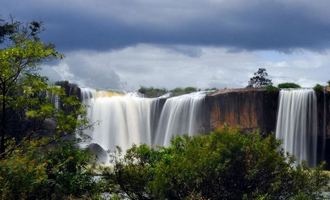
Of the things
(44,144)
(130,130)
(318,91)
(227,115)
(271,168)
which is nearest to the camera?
(271,168)

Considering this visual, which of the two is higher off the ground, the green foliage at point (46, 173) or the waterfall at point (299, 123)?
the green foliage at point (46, 173)

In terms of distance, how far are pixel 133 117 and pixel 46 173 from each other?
177 feet

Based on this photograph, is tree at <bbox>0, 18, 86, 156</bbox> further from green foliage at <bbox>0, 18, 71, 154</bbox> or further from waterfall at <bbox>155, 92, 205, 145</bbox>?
waterfall at <bbox>155, 92, 205, 145</bbox>

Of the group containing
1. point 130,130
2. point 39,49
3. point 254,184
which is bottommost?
point 130,130

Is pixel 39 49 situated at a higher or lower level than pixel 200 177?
higher

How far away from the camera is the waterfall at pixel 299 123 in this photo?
58031 millimetres

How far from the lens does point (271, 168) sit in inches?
667

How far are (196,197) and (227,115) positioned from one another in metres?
45.6

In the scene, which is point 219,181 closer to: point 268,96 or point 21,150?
point 21,150

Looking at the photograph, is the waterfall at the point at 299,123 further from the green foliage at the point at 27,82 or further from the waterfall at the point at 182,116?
the green foliage at the point at 27,82

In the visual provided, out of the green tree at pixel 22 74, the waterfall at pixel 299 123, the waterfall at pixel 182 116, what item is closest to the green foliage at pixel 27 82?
the green tree at pixel 22 74

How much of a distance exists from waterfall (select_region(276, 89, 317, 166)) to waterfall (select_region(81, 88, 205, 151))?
932 centimetres

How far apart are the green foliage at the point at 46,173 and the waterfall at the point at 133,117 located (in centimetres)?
4740

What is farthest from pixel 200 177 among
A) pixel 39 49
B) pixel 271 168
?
pixel 39 49
